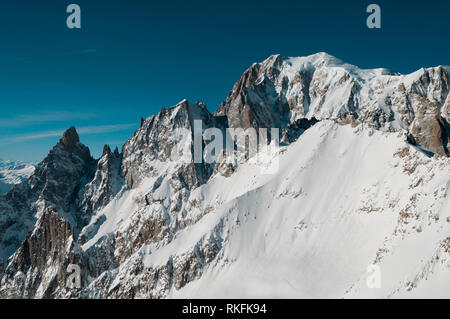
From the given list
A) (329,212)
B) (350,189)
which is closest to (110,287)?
(329,212)

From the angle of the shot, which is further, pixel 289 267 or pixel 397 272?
pixel 289 267

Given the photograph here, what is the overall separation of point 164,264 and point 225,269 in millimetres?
25605

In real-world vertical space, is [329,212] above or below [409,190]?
below

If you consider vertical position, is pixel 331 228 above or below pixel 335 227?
below

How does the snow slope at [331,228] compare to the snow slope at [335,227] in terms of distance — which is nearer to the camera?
the snow slope at [335,227]

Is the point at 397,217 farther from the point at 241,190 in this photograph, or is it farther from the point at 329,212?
the point at 241,190

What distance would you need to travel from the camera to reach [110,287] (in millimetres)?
159125

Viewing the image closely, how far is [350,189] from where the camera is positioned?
147500 mm

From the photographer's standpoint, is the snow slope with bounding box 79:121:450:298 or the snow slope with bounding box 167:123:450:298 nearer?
the snow slope with bounding box 167:123:450:298

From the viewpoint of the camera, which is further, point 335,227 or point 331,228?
point 331,228
